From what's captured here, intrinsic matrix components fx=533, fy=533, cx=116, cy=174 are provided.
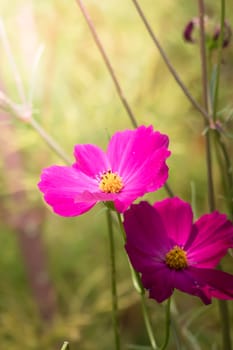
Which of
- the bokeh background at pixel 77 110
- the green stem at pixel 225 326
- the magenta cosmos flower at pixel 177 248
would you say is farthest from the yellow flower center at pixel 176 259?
the bokeh background at pixel 77 110

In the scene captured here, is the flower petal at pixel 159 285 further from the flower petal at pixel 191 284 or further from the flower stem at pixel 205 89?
the flower stem at pixel 205 89

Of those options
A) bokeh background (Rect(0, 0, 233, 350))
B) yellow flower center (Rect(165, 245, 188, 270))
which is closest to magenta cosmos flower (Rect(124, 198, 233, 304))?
yellow flower center (Rect(165, 245, 188, 270))

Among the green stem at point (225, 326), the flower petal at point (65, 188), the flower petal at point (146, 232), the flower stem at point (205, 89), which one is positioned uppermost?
the flower stem at point (205, 89)

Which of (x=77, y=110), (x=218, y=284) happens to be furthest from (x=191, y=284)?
(x=77, y=110)

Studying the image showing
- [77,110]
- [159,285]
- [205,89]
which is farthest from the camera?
[77,110]

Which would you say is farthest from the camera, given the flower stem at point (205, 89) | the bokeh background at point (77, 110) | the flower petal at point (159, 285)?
the bokeh background at point (77, 110)

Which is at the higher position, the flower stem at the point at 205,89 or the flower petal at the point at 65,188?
the flower stem at the point at 205,89

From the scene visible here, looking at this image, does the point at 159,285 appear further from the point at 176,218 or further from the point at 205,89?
the point at 205,89

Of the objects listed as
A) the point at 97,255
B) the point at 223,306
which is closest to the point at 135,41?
the point at 97,255

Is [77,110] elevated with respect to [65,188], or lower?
elevated
